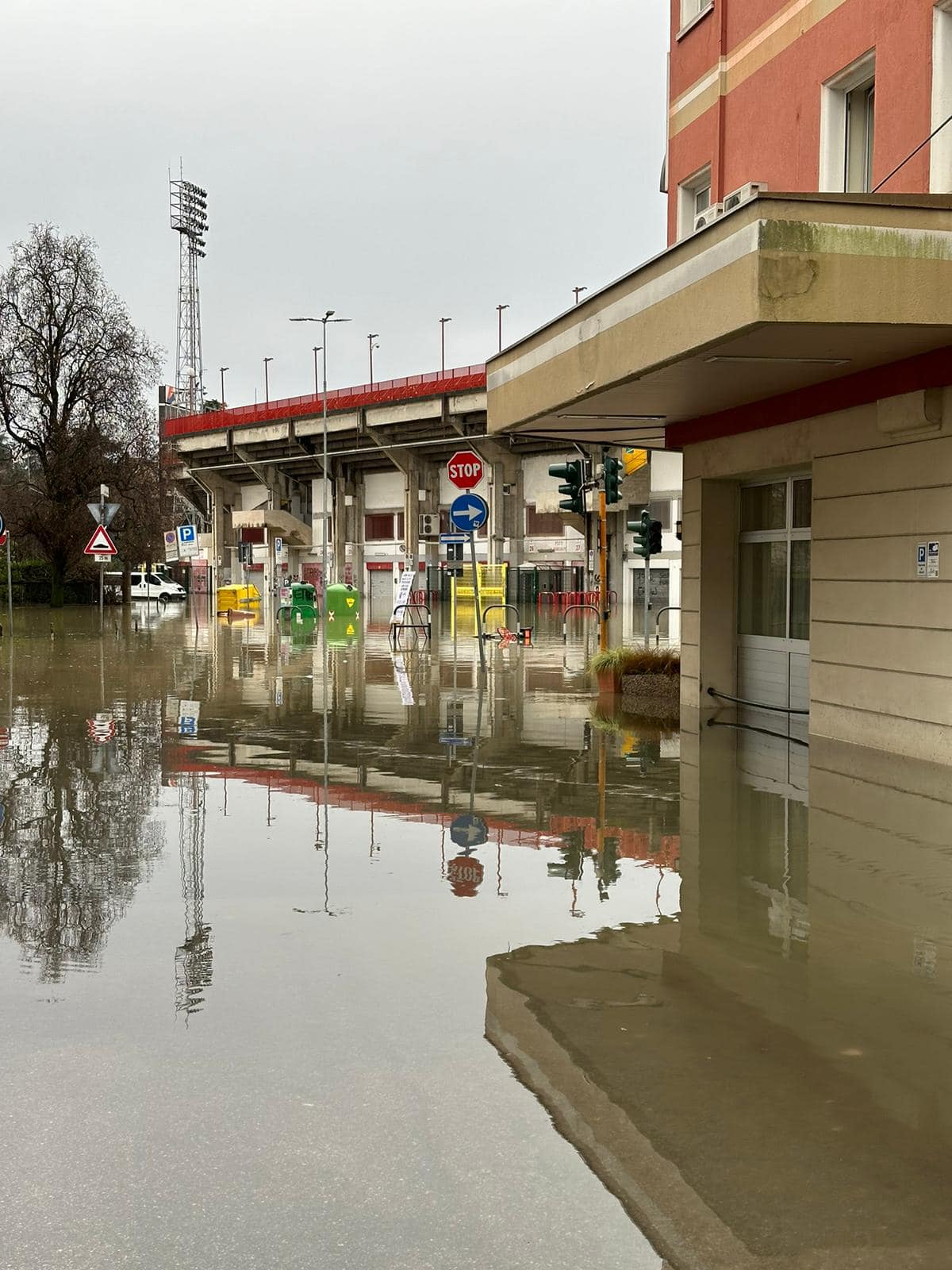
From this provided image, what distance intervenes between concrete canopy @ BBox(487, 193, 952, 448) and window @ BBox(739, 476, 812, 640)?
1.16 meters

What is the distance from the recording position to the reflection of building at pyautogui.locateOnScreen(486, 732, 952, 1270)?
331 cm

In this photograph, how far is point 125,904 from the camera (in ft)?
21.5

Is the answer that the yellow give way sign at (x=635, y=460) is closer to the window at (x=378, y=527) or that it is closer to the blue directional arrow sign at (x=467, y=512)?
the blue directional arrow sign at (x=467, y=512)

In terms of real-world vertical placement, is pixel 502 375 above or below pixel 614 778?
above

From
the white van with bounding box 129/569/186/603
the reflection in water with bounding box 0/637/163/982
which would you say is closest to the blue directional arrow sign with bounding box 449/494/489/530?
the reflection in water with bounding box 0/637/163/982

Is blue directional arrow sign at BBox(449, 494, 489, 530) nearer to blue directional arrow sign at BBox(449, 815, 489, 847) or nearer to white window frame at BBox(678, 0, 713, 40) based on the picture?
white window frame at BBox(678, 0, 713, 40)

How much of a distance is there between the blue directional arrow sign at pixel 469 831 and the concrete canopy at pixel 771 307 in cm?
382

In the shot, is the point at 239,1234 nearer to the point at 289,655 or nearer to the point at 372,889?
the point at 372,889

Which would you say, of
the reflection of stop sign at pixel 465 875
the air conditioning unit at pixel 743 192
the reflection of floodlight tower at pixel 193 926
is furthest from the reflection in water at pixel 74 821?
the air conditioning unit at pixel 743 192

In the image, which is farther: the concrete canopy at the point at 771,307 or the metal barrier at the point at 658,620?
the metal barrier at the point at 658,620

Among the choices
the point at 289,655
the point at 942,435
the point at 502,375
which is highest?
the point at 502,375

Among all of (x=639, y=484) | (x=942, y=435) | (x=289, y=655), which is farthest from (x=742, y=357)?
(x=639, y=484)

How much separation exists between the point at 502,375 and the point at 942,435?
5.81 metres

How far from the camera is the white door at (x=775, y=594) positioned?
45.4ft
